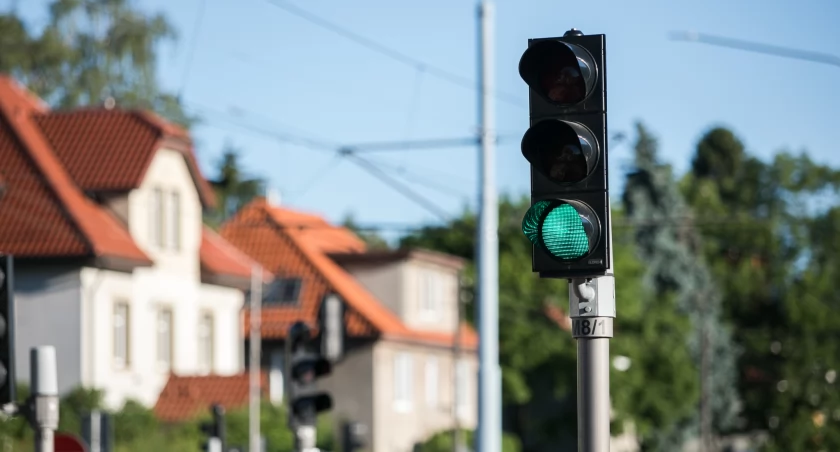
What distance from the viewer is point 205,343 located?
147ft

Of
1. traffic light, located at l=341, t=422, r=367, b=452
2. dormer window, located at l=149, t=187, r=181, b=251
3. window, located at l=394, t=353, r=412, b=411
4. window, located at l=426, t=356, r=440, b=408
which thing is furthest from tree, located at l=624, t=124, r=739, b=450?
traffic light, located at l=341, t=422, r=367, b=452

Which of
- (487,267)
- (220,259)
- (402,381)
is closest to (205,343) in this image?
Answer: (220,259)

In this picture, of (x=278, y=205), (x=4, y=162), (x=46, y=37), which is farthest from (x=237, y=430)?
(x=46, y=37)

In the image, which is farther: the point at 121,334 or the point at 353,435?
the point at 121,334

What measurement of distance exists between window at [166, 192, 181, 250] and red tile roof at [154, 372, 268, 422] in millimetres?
3217

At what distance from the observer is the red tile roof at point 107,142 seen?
131 feet

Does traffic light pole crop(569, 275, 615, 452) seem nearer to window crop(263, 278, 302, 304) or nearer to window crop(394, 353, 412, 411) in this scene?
window crop(394, 353, 412, 411)

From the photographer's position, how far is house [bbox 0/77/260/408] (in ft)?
124

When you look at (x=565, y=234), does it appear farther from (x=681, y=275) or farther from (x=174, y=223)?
(x=681, y=275)

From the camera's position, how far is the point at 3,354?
10.6 m

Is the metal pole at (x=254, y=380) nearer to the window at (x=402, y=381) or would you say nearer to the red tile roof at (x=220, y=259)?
the red tile roof at (x=220, y=259)

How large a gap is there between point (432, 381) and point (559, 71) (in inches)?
1963

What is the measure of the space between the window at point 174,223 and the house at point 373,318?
8.55 meters

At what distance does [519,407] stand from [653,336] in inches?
267
